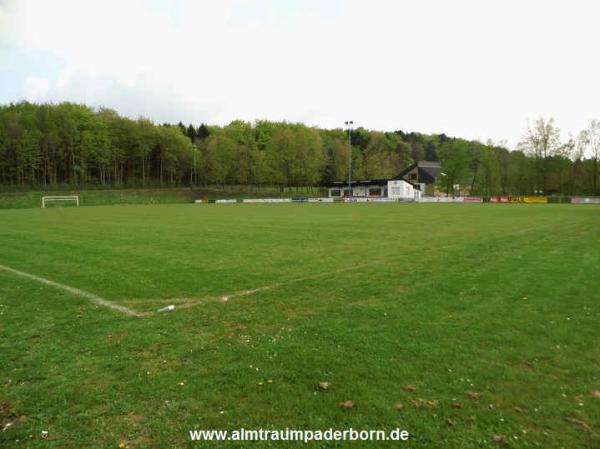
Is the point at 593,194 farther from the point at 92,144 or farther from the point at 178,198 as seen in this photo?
the point at 92,144

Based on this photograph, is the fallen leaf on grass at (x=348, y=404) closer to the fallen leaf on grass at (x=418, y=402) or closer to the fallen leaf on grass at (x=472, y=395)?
the fallen leaf on grass at (x=418, y=402)

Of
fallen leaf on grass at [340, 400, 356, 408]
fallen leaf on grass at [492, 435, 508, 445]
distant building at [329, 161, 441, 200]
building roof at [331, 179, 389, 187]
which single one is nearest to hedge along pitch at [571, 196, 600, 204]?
distant building at [329, 161, 441, 200]

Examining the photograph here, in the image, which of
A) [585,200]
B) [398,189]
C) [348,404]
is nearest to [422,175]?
[398,189]

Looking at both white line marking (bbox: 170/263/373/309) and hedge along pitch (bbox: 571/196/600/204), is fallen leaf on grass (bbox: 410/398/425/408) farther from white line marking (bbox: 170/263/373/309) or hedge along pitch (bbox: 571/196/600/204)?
hedge along pitch (bbox: 571/196/600/204)

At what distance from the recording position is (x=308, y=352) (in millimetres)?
5625

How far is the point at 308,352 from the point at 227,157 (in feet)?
322

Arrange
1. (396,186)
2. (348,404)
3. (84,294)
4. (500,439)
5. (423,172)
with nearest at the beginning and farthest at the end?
1. (500,439)
2. (348,404)
3. (84,294)
4. (396,186)
5. (423,172)

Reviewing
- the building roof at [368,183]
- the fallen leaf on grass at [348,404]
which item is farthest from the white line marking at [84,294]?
the building roof at [368,183]

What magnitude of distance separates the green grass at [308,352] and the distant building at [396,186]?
72663mm

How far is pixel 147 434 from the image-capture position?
149 inches

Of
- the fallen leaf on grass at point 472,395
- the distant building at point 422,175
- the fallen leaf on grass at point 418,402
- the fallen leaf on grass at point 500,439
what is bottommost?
the fallen leaf on grass at point 500,439

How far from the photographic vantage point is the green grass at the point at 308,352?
394 centimetres

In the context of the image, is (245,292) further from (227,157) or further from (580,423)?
(227,157)

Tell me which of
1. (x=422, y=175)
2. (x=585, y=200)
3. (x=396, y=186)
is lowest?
(x=585, y=200)
